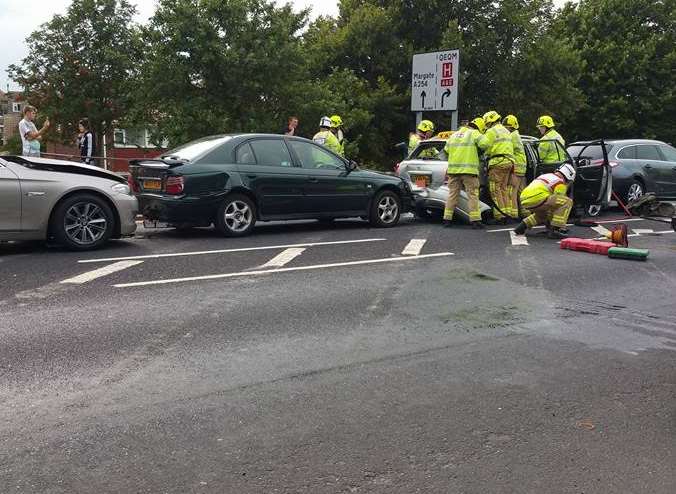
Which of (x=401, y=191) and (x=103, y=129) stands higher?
(x=103, y=129)

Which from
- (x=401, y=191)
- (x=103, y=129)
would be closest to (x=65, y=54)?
(x=103, y=129)

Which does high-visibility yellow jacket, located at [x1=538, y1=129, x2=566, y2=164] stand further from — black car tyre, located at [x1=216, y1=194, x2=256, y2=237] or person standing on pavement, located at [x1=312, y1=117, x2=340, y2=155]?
black car tyre, located at [x1=216, y1=194, x2=256, y2=237]

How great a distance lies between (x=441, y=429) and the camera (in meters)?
3.55

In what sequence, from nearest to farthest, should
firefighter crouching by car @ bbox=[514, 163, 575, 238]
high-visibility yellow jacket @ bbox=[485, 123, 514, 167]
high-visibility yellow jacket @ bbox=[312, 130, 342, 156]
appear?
firefighter crouching by car @ bbox=[514, 163, 575, 238]
high-visibility yellow jacket @ bbox=[485, 123, 514, 167]
high-visibility yellow jacket @ bbox=[312, 130, 342, 156]

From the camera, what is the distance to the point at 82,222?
862 cm

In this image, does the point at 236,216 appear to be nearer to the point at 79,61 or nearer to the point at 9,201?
the point at 9,201

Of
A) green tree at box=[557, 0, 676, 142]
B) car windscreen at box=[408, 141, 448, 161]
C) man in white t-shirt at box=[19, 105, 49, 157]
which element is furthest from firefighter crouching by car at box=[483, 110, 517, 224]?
green tree at box=[557, 0, 676, 142]

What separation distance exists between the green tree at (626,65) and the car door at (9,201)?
83.7 feet

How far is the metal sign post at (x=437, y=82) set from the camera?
1523 cm

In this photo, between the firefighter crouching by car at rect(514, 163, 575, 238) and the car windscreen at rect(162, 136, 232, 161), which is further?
the firefighter crouching by car at rect(514, 163, 575, 238)

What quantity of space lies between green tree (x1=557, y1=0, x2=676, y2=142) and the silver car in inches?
960

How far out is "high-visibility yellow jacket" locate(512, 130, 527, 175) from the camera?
1160cm

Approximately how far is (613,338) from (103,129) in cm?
2773

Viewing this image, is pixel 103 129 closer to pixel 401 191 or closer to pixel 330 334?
pixel 401 191
